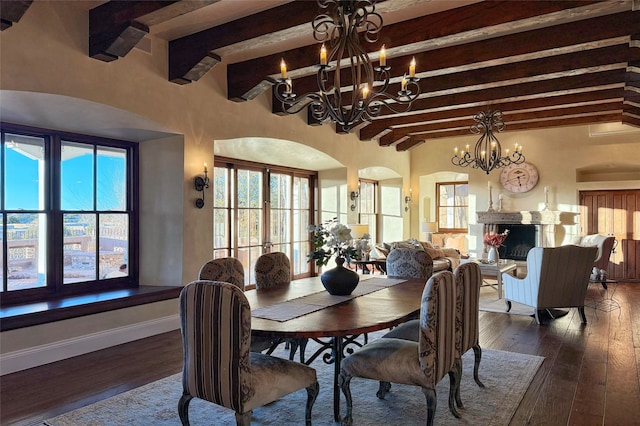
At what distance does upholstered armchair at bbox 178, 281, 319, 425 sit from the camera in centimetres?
212

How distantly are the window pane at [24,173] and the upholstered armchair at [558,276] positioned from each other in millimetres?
5274

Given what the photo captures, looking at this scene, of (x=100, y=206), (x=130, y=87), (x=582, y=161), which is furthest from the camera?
(x=582, y=161)

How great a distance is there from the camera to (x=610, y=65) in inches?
189

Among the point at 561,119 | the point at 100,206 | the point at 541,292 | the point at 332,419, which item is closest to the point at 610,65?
the point at 541,292

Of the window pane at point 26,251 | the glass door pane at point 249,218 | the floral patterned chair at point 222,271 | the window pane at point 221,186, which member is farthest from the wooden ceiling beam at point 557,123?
the window pane at point 26,251

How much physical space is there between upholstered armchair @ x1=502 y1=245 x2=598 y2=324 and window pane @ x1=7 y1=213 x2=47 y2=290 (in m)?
5.21

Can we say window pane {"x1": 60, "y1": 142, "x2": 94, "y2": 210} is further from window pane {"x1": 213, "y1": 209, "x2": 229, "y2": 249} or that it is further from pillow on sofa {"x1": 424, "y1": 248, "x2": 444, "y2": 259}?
pillow on sofa {"x1": 424, "y1": 248, "x2": 444, "y2": 259}

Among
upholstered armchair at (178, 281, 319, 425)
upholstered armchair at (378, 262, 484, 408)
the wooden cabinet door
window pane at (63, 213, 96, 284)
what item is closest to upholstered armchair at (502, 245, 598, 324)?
upholstered armchair at (378, 262, 484, 408)

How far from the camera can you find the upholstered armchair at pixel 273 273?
3540 millimetres

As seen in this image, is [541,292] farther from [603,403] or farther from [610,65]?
[610,65]

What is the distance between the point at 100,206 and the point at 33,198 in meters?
0.67

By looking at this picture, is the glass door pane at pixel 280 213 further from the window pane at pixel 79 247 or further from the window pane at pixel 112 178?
the window pane at pixel 79 247

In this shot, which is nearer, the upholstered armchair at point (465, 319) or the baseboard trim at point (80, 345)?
the upholstered armchair at point (465, 319)

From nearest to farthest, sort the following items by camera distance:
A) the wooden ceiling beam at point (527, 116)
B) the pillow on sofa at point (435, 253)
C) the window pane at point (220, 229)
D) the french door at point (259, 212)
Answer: the window pane at point (220, 229) < the french door at point (259, 212) < the wooden ceiling beam at point (527, 116) < the pillow on sofa at point (435, 253)
